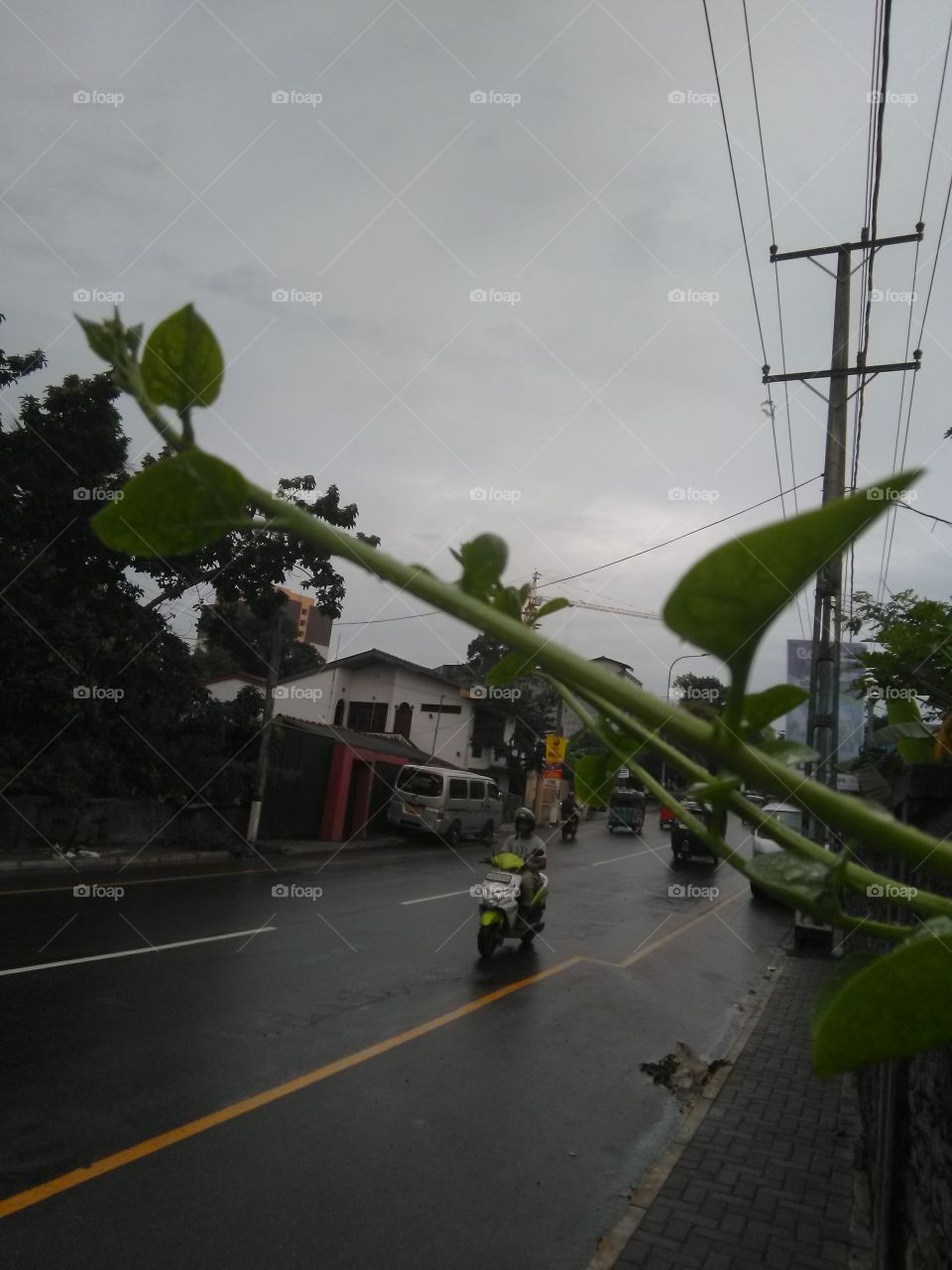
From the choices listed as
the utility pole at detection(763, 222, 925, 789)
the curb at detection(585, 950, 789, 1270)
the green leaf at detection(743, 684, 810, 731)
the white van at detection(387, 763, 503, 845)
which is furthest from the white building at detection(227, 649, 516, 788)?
the green leaf at detection(743, 684, 810, 731)

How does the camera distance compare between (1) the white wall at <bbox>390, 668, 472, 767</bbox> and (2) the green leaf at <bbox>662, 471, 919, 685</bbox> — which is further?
(1) the white wall at <bbox>390, 668, 472, 767</bbox>

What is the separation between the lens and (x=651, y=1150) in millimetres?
4641

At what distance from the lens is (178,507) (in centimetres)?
36

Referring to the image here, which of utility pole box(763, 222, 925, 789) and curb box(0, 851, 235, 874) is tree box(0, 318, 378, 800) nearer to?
curb box(0, 851, 235, 874)

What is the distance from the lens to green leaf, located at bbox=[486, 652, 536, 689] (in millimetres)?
473

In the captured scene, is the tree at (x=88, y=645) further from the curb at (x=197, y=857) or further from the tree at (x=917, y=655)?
the tree at (x=917, y=655)

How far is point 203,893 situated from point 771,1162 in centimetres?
785

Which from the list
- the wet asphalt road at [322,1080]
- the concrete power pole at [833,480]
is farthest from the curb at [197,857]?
the concrete power pole at [833,480]

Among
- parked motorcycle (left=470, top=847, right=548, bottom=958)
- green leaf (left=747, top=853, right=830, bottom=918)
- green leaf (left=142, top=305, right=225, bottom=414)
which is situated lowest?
parked motorcycle (left=470, top=847, right=548, bottom=958)

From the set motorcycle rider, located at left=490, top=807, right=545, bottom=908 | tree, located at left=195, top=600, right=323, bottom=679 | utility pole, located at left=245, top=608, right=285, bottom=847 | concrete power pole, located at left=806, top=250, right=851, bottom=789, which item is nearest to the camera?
concrete power pole, located at left=806, top=250, right=851, bottom=789

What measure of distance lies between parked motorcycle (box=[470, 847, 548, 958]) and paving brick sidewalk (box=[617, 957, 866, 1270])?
Answer: 301 cm

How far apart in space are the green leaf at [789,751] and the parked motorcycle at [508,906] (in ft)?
27.5

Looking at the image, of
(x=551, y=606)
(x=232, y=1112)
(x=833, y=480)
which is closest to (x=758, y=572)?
(x=551, y=606)

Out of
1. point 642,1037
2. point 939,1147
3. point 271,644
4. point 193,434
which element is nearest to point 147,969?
point 642,1037
